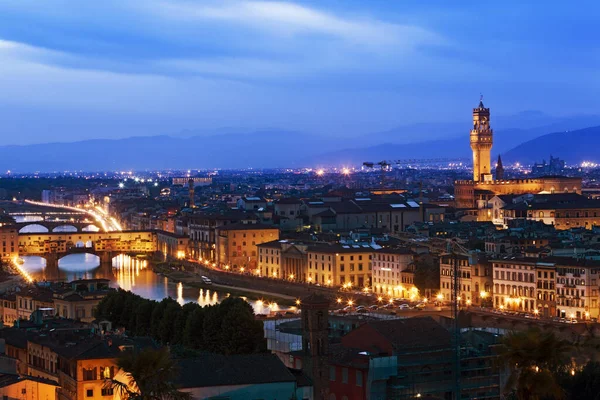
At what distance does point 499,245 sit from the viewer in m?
34.3

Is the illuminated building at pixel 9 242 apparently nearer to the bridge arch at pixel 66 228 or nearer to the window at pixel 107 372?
the bridge arch at pixel 66 228

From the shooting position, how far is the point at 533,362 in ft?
46.3

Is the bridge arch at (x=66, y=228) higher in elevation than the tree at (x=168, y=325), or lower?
→ lower

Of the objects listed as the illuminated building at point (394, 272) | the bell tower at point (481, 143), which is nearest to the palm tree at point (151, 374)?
the illuminated building at point (394, 272)

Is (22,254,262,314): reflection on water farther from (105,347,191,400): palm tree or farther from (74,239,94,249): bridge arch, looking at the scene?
(105,347,191,400): palm tree

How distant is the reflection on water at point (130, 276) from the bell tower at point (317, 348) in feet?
53.6

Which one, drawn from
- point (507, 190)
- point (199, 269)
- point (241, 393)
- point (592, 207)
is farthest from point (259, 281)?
point (241, 393)

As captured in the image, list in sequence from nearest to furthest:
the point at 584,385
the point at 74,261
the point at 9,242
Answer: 1. the point at 584,385
2. the point at 9,242
3. the point at 74,261

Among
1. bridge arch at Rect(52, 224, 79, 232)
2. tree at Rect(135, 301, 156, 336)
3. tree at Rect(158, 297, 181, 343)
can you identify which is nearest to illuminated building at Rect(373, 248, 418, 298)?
tree at Rect(135, 301, 156, 336)

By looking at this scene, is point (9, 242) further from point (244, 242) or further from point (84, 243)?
point (244, 242)

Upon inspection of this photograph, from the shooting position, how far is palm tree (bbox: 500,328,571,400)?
538 inches

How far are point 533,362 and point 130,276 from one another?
Answer: 33.0 meters

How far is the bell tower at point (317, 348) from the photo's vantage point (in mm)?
16500

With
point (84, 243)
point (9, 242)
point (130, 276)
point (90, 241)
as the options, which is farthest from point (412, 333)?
point (90, 241)
